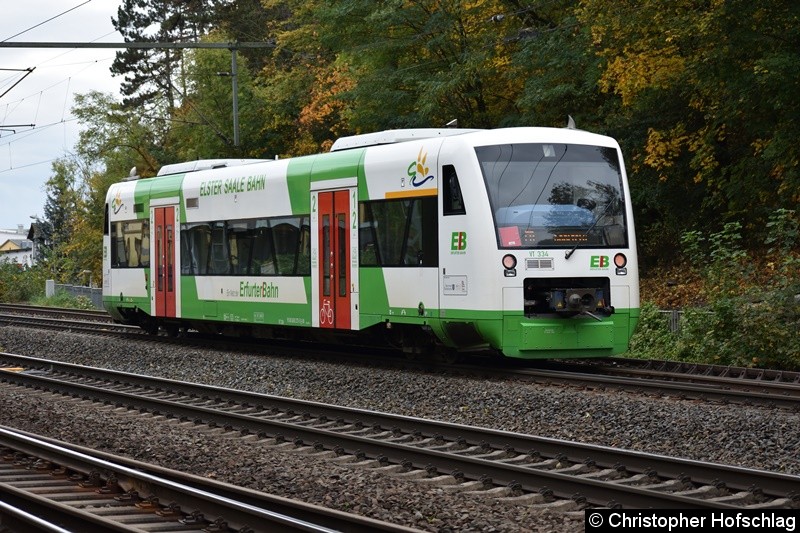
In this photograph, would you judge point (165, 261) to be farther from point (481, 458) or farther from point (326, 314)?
point (481, 458)

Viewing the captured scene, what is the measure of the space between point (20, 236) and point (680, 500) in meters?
161

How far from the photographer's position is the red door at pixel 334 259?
1717 centimetres

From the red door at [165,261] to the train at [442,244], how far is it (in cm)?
211

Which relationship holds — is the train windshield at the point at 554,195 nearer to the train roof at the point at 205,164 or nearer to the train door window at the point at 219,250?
the train door window at the point at 219,250

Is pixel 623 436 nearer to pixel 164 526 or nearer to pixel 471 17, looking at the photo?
pixel 164 526

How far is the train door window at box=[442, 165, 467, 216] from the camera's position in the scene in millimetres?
14836

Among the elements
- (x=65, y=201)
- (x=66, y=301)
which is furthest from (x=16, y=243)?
(x=66, y=301)

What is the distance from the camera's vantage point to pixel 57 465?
9.90 m

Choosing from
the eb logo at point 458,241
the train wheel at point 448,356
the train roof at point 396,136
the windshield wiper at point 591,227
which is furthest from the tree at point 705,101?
the train wheel at point 448,356

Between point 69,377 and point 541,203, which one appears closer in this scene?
point 541,203

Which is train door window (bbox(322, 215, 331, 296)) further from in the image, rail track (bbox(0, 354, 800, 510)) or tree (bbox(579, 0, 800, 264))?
tree (bbox(579, 0, 800, 264))

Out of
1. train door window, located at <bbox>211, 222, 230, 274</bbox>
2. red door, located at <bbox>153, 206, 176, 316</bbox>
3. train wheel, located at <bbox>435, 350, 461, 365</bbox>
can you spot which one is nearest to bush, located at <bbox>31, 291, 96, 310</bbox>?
red door, located at <bbox>153, 206, 176, 316</bbox>

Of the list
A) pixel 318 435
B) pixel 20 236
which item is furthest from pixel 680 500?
pixel 20 236

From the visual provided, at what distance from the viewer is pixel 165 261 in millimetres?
22359
